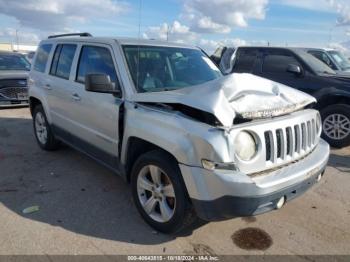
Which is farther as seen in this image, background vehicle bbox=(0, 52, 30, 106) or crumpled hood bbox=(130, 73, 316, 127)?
background vehicle bbox=(0, 52, 30, 106)

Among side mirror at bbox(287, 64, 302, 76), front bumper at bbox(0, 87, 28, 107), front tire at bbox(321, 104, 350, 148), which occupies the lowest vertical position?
front bumper at bbox(0, 87, 28, 107)

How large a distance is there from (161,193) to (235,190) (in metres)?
0.89

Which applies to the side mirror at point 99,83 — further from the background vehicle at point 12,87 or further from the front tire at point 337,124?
the background vehicle at point 12,87

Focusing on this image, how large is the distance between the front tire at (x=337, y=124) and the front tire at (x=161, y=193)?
466 centimetres

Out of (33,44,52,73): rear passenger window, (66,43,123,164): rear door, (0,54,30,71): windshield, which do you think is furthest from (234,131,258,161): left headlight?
(0,54,30,71): windshield

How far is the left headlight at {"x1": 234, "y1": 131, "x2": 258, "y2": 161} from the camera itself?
2.76 m

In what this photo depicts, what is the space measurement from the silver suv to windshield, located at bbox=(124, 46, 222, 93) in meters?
0.01

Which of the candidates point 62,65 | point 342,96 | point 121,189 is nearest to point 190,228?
point 121,189

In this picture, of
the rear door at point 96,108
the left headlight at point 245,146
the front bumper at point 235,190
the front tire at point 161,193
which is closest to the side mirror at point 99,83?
the rear door at point 96,108

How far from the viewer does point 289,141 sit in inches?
123

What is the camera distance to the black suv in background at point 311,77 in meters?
6.67

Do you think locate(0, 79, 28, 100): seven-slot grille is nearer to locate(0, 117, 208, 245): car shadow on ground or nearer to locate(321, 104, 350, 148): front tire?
locate(0, 117, 208, 245): car shadow on ground

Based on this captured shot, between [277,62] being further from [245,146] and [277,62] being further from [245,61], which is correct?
[245,146]

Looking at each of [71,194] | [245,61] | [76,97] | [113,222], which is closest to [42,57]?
[76,97]
